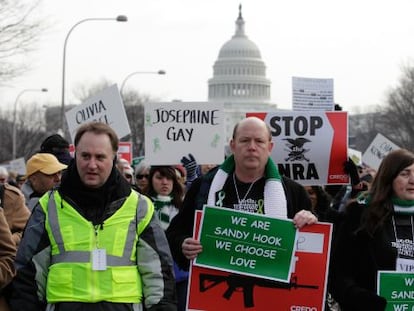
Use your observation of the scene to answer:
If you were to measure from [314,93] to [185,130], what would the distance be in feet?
5.47

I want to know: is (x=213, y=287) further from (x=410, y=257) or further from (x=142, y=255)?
(x=410, y=257)

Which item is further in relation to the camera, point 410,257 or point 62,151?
point 62,151

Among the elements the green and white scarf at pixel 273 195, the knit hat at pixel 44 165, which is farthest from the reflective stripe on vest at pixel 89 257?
the knit hat at pixel 44 165

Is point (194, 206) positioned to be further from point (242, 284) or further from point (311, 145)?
point (311, 145)

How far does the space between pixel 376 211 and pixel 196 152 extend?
14.6 ft

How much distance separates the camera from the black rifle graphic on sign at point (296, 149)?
7418mm

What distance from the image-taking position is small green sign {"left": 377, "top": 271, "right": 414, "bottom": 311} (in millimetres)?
5035

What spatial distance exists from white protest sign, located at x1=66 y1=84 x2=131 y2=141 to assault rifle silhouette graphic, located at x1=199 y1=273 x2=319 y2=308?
5119 millimetres

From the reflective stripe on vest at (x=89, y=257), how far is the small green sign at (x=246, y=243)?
68 centimetres

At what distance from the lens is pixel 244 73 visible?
128125 millimetres

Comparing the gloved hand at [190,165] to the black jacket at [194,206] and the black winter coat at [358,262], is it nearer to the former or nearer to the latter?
the black jacket at [194,206]

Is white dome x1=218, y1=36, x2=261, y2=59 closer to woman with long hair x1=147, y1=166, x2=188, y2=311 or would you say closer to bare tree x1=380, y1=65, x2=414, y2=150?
bare tree x1=380, y1=65, x2=414, y2=150

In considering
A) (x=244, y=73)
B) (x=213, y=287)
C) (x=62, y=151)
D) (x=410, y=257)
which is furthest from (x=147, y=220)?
(x=244, y=73)

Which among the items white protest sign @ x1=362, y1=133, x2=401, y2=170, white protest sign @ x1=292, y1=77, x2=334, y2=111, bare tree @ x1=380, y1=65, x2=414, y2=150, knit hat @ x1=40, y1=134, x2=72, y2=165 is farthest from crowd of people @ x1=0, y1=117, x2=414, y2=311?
bare tree @ x1=380, y1=65, x2=414, y2=150
